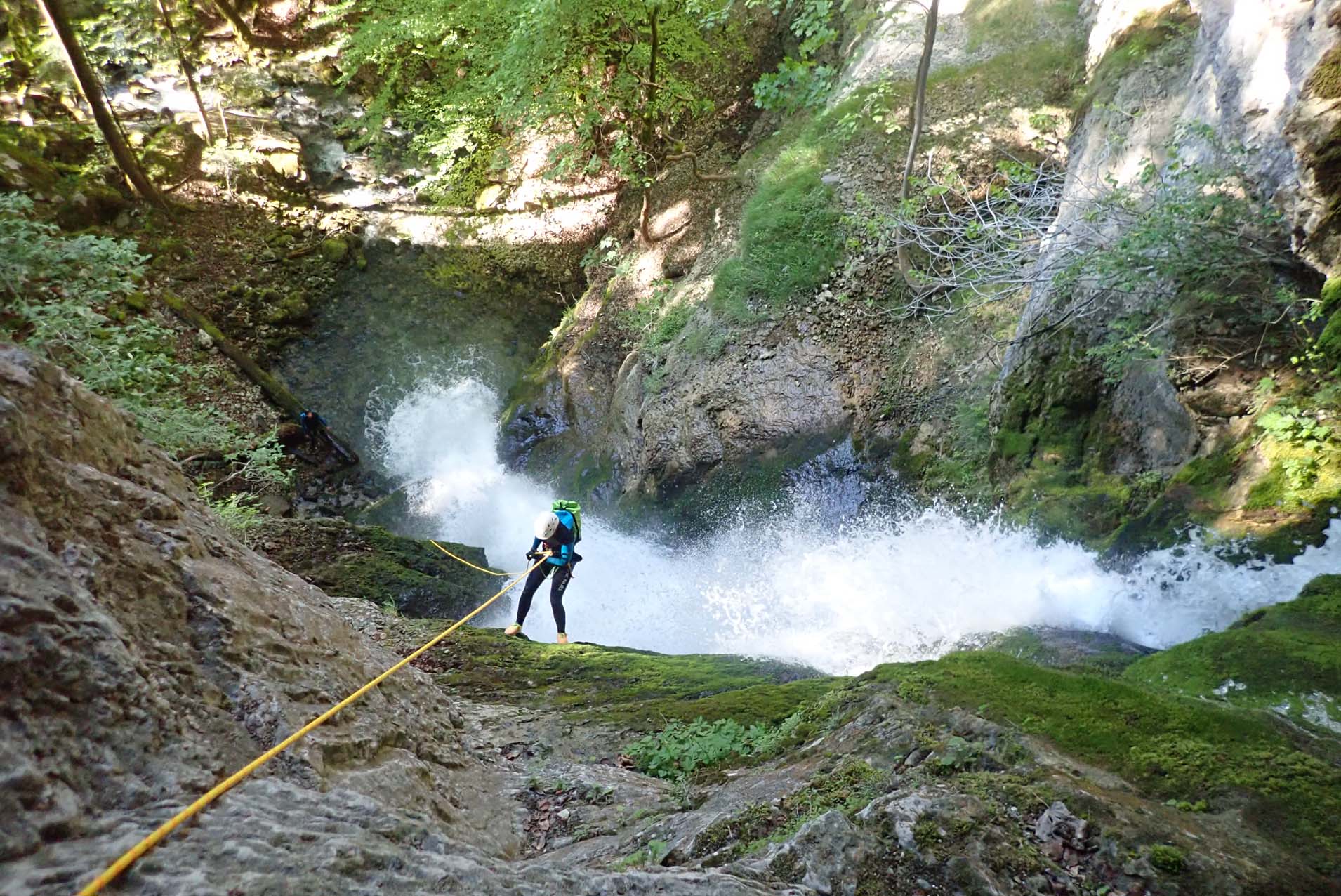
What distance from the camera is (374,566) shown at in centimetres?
811

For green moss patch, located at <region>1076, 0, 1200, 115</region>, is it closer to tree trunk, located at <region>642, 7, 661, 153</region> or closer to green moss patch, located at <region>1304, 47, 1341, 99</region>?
green moss patch, located at <region>1304, 47, 1341, 99</region>

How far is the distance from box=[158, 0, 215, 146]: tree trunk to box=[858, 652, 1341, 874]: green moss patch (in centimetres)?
1831

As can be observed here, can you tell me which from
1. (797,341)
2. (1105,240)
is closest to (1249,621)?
(1105,240)

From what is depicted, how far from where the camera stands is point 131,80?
16281 millimetres

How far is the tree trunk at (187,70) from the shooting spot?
1511cm

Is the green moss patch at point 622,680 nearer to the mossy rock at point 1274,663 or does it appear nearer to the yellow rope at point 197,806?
the mossy rock at point 1274,663

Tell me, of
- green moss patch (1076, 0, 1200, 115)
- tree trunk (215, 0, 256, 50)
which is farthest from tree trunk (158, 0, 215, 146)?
green moss patch (1076, 0, 1200, 115)

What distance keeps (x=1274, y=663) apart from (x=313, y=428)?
45.6ft

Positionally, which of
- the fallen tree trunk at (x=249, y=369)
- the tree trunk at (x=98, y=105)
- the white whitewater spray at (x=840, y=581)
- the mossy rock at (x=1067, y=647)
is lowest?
the mossy rock at (x=1067, y=647)

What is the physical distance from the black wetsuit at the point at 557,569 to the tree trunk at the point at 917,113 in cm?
492

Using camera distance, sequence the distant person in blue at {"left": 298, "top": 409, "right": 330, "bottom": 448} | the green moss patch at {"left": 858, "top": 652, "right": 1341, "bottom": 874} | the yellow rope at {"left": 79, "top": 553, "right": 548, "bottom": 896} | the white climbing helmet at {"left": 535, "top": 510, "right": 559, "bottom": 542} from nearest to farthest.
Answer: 1. the yellow rope at {"left": 79, "top": 553, "right": 548, "bottom": 896}
2. the green moss patch at {"left": 858, "top": 652, "right": 1341, "bottom": 874}
3. the white climbing helmet at {"left": 535, "top": 510, "right": 559, "bottom": 542}
4. the distant person in blue at {"left": 298, "top": 409, "right": 330, "bottom": 448}

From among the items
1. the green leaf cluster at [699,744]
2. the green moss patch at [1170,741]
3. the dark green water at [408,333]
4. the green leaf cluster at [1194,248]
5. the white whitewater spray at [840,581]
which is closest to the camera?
the green moss patch at [1170,741]

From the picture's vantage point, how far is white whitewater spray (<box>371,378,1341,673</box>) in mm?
5418

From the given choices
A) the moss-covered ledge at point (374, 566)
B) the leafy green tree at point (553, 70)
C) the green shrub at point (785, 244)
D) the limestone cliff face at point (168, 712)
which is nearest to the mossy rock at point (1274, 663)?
the limestone cliff face at point (168, 712)
